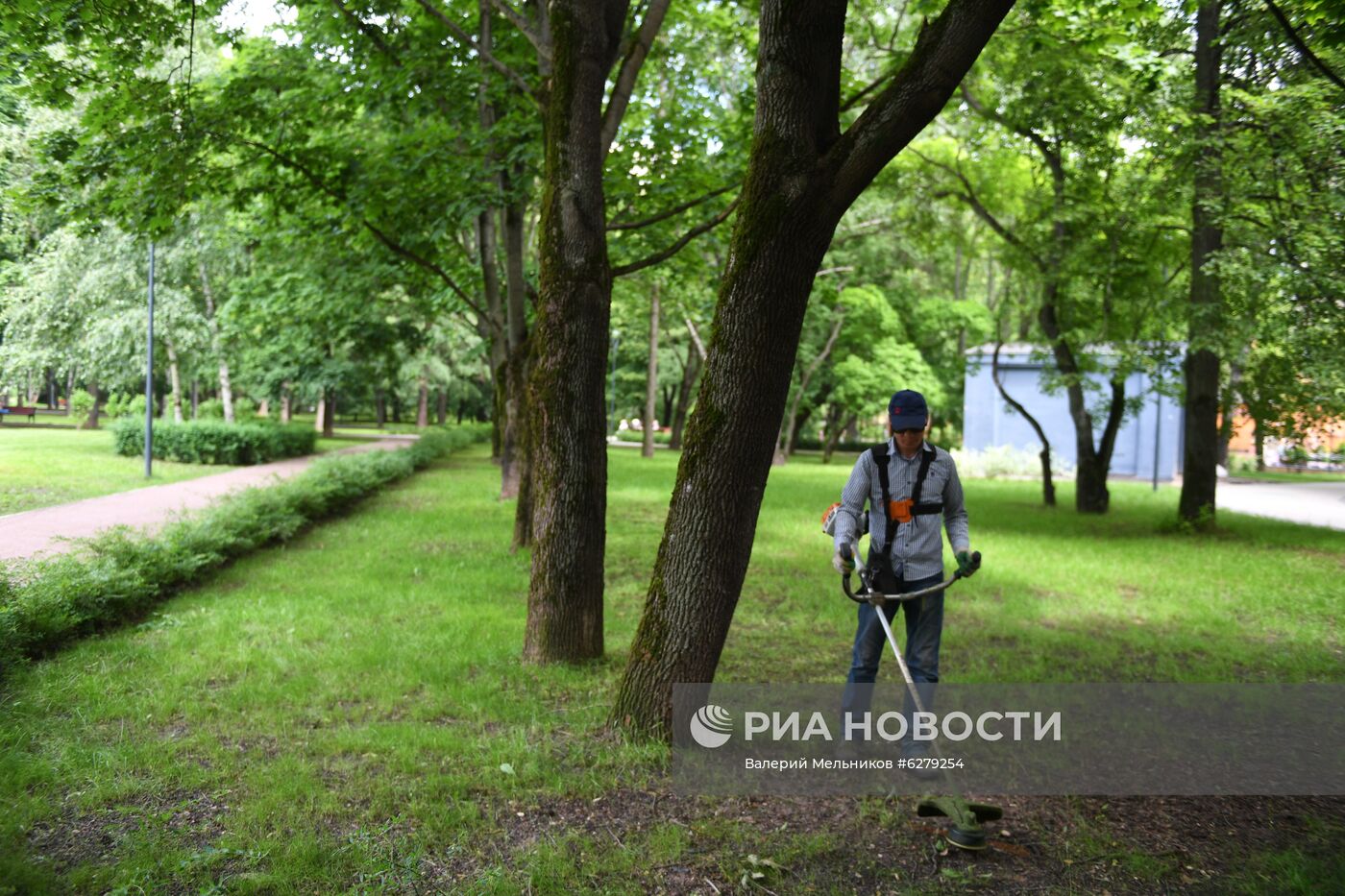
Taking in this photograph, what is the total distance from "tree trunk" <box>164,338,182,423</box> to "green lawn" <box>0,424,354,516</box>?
10.7 metres

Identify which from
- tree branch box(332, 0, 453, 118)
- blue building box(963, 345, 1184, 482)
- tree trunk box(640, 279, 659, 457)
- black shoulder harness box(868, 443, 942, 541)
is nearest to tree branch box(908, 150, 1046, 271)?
tree branch box(332, 0, 453, 118)

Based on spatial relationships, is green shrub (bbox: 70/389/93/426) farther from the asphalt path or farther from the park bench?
the asphalt path

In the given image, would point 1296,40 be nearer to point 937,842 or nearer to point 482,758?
point 937,842

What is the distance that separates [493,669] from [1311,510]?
66.9 feet

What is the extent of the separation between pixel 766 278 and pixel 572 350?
77.4 inches

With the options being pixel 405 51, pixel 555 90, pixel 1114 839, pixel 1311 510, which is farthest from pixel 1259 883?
pixel 1311 510

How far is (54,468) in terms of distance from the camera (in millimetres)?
8641

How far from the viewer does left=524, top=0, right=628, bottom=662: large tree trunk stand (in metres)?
5.91

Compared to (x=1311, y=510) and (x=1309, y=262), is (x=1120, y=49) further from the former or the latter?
(x=1311, y=510)

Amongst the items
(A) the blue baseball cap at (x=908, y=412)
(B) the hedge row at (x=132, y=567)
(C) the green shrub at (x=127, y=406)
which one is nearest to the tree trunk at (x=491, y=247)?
(B) the hedge row at (x=132, y=567)

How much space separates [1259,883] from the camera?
11.9 ft

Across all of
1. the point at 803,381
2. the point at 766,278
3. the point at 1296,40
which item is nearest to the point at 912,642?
the point at 766,278

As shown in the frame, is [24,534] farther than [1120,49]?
No

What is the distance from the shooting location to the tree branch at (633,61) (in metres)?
6.86
